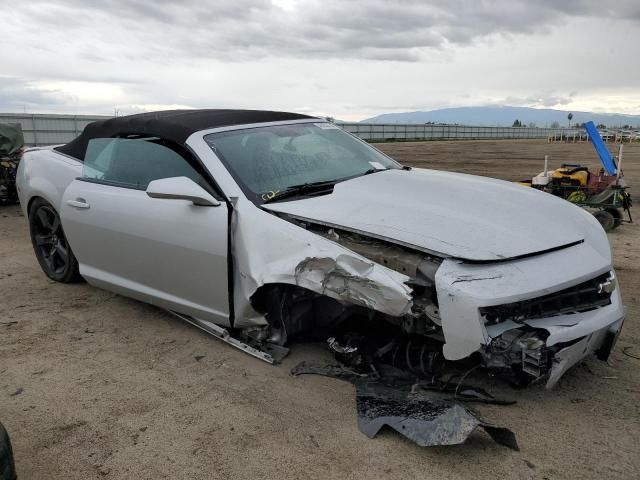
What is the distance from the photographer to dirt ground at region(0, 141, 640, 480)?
247 centimetres

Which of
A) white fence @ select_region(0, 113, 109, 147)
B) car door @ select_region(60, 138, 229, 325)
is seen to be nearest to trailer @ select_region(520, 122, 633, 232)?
car door @ select_region(60, 138, 229, 325)

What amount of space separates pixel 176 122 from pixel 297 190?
1108 millimetres

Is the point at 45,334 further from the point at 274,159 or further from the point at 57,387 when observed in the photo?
the point at 274,159

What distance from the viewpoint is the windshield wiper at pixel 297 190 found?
334cm

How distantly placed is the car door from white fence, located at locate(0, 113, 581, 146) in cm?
491

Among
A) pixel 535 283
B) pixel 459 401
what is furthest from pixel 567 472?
pixel 535 283

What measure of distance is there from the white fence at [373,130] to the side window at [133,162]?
473 centimetres

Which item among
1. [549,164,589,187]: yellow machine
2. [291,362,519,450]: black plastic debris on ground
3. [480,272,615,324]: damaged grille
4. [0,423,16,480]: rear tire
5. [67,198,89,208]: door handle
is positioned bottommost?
[291,362,519,450]: black plastic debris on ground

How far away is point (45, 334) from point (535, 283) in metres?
3.39

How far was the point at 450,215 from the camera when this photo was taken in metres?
2.97

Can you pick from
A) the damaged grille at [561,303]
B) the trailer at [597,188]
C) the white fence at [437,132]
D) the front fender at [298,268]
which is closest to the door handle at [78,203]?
the front fender at [298,268]

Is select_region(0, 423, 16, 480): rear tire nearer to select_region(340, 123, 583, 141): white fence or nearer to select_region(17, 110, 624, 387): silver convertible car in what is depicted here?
select_region(17, 110, 624, 387): silver convertible car

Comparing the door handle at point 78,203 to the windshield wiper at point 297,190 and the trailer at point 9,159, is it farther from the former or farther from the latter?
the trailer at point 9,159

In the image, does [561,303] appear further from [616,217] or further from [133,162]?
[616,217]
